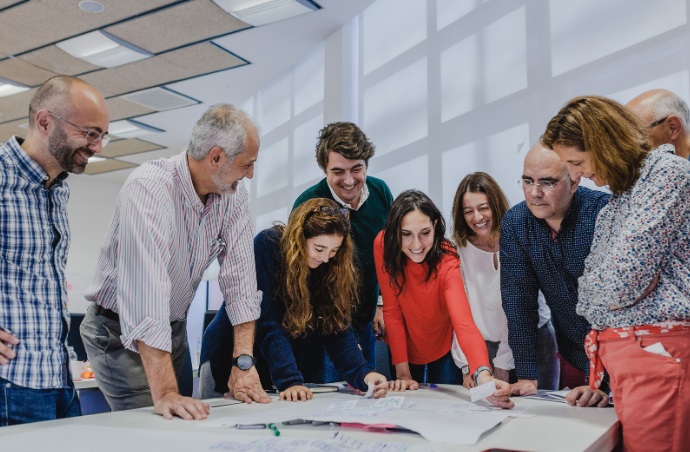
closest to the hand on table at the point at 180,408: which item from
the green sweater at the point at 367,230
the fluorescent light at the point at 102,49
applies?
the green sweater at the point at 367,230

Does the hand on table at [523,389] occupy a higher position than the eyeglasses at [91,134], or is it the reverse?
the eyeglasses at [91,134]

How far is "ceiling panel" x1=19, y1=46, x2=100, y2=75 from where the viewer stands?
14.0 feet

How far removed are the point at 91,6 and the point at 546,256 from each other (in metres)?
3.20

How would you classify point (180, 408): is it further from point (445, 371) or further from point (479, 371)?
point (445, 371)

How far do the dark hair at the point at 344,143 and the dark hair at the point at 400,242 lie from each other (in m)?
0.34

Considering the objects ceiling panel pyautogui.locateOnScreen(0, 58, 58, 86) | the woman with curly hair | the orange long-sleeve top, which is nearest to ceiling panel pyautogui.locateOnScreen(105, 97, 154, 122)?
ceiling panel pyautogui.locateOnScreen(0, 58, 58, 86)

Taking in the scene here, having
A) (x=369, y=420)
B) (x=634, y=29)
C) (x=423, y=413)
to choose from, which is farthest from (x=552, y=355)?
(x=634, y=29)

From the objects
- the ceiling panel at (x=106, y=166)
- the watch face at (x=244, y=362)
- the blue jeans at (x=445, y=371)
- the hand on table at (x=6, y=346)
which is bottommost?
the blue jeans at (x=445, y=371)

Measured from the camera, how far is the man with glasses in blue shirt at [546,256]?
168 cm

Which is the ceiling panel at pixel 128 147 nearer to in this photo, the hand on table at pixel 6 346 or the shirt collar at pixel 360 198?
the shirt collar at pixel 360 198

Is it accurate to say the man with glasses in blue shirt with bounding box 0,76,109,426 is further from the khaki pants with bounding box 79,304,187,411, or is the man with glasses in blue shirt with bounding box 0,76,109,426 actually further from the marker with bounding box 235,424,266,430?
the marker with bounding box 235,424,266,430

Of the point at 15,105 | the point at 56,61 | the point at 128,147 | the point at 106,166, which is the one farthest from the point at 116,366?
the point at 106,166

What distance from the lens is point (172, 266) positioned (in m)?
1.57

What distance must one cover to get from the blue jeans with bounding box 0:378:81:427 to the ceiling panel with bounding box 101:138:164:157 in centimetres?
539
